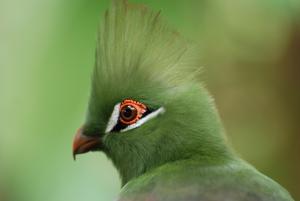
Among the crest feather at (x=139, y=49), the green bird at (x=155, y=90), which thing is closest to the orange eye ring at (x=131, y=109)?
the green bird at (x=155, y=90)

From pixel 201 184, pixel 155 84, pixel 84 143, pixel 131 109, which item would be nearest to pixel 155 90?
pixel 155 84

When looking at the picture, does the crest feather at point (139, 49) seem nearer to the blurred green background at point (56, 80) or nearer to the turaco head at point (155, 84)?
the turaco head at point (155, 84)

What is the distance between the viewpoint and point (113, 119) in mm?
4574

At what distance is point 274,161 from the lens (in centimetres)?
630

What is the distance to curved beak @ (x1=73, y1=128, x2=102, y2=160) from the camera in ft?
14.9

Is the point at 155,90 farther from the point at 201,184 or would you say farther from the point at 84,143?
the point at 201,184

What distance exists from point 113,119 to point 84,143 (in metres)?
0.17

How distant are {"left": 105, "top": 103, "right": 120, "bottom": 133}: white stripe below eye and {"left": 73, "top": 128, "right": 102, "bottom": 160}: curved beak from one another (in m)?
0.08

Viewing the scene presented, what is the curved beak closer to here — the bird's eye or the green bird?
the green bird

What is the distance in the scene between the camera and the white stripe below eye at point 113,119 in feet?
14.9

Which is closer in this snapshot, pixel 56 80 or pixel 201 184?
pixel 201 184

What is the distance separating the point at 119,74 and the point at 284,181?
1.97 m

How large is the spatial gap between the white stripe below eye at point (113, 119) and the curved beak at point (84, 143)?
0.08 metres

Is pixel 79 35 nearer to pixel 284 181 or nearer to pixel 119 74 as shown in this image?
pixel 119 74
